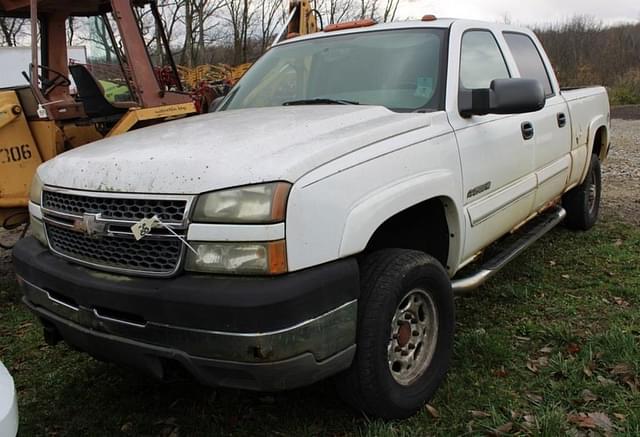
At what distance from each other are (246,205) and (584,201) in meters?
4.56

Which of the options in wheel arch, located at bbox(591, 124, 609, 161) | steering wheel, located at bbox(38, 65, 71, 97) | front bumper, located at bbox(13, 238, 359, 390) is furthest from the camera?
wheel arch, located at bbox(591, 124, 609, 161)

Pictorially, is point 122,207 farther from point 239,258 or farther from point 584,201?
point 584,201

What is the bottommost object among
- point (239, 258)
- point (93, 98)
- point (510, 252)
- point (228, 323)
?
point (510, 252)

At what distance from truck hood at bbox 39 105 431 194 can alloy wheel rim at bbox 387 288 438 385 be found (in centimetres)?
80

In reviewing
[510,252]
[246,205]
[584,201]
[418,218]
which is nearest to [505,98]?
[418,218]

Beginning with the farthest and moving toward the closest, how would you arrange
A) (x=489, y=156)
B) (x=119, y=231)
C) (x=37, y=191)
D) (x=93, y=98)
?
(x=93, y=98) < (x=489, y=156) < (x=37, y=191) < (x=119, y=231)

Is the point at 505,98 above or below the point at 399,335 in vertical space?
above

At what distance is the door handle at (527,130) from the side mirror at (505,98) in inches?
25.8

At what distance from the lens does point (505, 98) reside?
3.23 m

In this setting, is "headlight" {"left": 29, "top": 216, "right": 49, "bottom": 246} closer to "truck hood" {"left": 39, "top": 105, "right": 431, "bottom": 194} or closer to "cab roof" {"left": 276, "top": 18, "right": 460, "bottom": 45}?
"truck hood" {"left": 39, "top": 105, "right": 431, "bottom": 194}

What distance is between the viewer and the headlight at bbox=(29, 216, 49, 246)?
2960mm

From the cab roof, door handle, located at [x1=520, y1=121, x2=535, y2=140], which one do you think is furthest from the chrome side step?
the cab roof

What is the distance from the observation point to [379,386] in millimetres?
2629

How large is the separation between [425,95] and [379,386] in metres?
1.64
